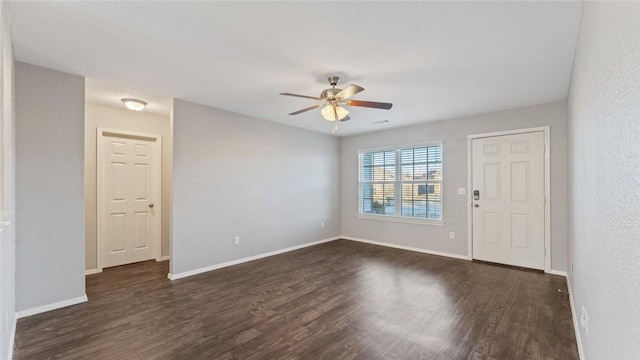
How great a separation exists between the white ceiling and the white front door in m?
0.91

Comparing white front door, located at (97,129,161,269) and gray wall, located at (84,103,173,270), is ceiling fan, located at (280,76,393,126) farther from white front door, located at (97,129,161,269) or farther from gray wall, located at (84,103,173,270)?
white front door, located at (97,129,161,269)

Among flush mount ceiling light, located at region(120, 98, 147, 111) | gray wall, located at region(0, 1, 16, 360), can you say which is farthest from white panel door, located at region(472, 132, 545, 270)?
gray wall, located at region(0, 1, 16, 360)

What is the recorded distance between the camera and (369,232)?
588 cm

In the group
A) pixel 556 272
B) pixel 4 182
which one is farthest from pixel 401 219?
pixel 4 182

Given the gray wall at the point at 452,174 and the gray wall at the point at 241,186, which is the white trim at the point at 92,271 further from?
the gray wall at the point at 452,174

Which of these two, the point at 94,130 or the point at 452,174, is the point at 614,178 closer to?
the point at 452,174

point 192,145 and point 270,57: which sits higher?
point 270,57

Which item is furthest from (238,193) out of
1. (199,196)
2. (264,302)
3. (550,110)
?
(550,110)

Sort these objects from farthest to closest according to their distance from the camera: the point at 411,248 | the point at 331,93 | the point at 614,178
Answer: the point at 411,248, the point at 331,93, the point at 614,178

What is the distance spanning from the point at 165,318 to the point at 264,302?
0.94 metres

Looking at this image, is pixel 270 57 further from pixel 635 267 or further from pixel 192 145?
pixel 635 267

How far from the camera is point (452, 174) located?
4.78 metres

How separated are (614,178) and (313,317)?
7.79ft

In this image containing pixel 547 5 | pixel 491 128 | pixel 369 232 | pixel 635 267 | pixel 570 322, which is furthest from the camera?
pixel 369 232
